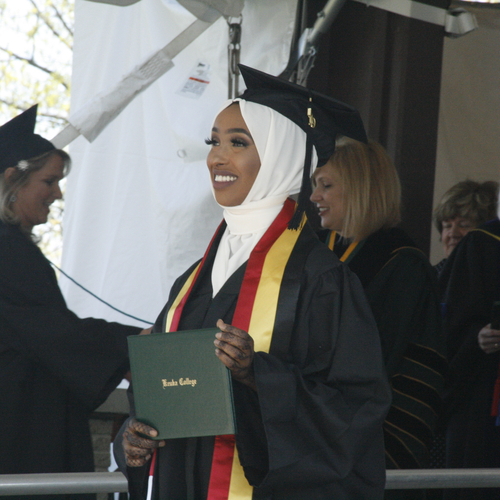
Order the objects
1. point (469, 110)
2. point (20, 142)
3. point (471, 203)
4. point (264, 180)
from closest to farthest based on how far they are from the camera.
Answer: point (264, 180), point (20, 142), point (471, 203), point (469, 110)

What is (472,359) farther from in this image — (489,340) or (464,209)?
(464,209)

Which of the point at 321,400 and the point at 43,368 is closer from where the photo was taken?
the point at 321,400

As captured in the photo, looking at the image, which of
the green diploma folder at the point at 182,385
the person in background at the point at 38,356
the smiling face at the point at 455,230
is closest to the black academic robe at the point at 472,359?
the smiling face at the point at 455,230

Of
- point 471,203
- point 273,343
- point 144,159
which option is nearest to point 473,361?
point 471,203

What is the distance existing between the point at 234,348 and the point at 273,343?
0.24 m

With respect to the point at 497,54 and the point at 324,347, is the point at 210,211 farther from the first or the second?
the point at 497,54

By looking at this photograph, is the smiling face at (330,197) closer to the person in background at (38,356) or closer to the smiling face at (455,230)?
the person in background at (38,356)

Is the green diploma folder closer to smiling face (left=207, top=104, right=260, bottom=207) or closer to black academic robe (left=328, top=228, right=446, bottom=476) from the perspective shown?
smiling face (left=207, top=104, right=260, bottom=207)

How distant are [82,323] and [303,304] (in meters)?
1.91

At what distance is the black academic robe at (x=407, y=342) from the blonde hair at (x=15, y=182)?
1620 millimetres

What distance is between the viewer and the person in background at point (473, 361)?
11.9ft

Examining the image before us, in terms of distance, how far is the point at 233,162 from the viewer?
6.82ft

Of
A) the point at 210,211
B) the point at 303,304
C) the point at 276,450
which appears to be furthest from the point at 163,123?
the point at 276,450

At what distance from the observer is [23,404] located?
11.4 ft
